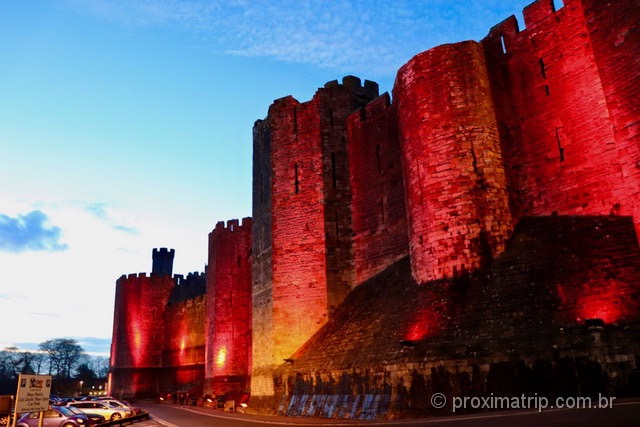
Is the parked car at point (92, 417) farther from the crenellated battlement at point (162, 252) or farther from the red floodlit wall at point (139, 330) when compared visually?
the crenellated battlement at point (162, 252)

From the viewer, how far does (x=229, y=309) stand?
2958cm

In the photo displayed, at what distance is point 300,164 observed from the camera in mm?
20906

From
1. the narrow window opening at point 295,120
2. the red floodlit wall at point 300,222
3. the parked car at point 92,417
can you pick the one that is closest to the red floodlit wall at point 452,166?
the red floodlit wall at point 300,222

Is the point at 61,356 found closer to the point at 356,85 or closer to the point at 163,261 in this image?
the point at 163,261

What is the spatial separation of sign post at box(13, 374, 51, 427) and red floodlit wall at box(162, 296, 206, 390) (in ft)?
95.7

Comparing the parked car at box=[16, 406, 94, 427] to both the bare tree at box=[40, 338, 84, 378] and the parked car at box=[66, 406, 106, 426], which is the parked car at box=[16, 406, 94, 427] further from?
the bare tree at box=[40, 338, 84, 378]

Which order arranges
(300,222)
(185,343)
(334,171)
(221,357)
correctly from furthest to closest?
(185,343) → (221,357) → (334,171) → (300,222)

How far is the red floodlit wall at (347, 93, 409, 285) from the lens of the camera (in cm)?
1795

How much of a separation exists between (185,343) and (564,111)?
31885 millimetres

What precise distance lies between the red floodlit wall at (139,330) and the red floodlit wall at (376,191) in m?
27.4

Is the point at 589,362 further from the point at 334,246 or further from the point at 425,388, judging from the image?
the point at 334,246

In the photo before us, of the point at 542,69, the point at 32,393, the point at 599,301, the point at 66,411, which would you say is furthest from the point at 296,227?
the point at 32,393

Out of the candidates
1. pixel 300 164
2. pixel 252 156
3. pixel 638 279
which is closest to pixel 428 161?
pixel 638 279

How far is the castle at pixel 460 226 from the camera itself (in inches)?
423
